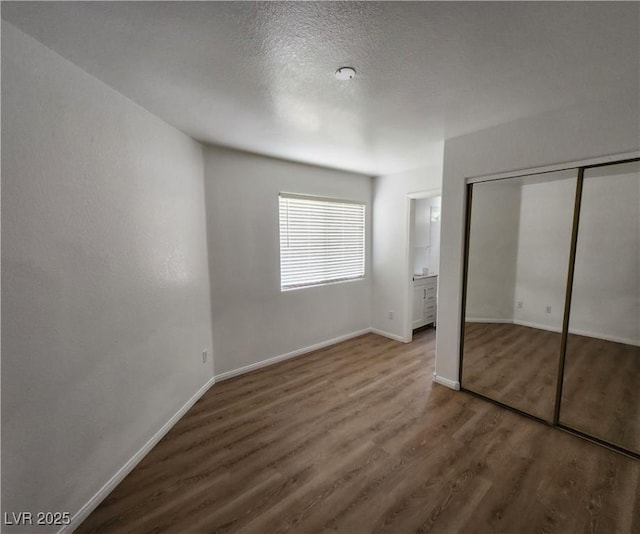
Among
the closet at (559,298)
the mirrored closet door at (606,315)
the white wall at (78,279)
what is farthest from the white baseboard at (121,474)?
the mirrored closet door at (606,315)

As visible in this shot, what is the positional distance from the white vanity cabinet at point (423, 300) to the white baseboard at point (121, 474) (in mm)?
A: 3352

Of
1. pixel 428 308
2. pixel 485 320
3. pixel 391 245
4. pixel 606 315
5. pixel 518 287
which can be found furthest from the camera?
pixel 428 308

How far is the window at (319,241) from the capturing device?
3457 millimetres

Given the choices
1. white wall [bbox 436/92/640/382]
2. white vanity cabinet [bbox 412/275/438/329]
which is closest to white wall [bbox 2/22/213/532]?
white wall [bbox 436/92/640/382]

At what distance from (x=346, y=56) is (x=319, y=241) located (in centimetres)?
249

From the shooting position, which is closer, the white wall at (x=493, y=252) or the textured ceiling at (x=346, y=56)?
the textured ceiling at (x=346, y=56)

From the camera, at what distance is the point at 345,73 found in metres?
1.53

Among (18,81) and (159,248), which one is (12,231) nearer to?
(18,81)

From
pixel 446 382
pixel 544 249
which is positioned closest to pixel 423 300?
pixel 446 382

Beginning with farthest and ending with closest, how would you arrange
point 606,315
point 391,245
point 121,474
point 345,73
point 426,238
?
1. point 426,238
2. point 391,245
3. point 606,315
4. point 121,474
5. point 345,73

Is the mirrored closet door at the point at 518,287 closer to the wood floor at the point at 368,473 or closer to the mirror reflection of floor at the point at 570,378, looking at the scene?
the mirror reflection of floor at the point at 570,378

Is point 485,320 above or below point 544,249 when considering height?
below

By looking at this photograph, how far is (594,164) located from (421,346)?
Answer: 280cm

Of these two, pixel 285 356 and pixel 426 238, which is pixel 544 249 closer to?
pixel 426 238
